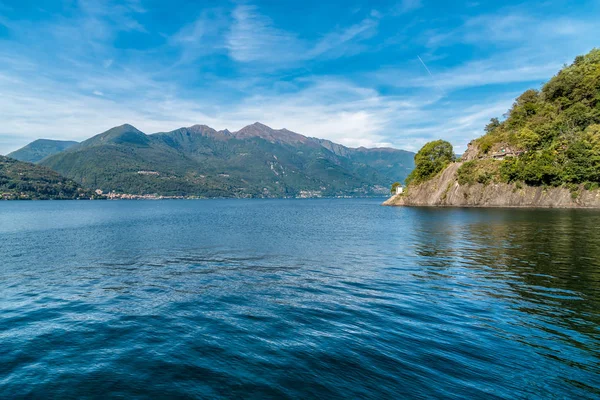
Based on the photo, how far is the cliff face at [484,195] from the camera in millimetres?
98438

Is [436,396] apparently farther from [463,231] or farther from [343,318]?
[463,231]

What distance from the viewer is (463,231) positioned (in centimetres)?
5097

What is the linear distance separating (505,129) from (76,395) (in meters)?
163

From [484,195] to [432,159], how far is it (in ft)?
129

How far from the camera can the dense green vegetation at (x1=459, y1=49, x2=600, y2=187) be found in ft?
312

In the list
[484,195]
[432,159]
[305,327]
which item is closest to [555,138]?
[484,195]

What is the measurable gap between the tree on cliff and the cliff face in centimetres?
454

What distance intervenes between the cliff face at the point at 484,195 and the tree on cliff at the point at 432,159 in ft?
14.9

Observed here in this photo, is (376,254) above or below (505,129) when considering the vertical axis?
below

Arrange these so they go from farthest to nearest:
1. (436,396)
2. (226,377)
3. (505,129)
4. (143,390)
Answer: (505,129) → (226,377) → (143,390) → (436,396)

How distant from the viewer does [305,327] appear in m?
14.5

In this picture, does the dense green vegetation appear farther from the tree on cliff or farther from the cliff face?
the tree on cliff

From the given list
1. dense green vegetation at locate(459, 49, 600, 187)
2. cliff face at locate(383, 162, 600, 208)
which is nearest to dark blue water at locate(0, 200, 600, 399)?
dense green vegetation at locate(459, 49, 600, 187)

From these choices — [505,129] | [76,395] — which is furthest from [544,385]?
[505,129]
